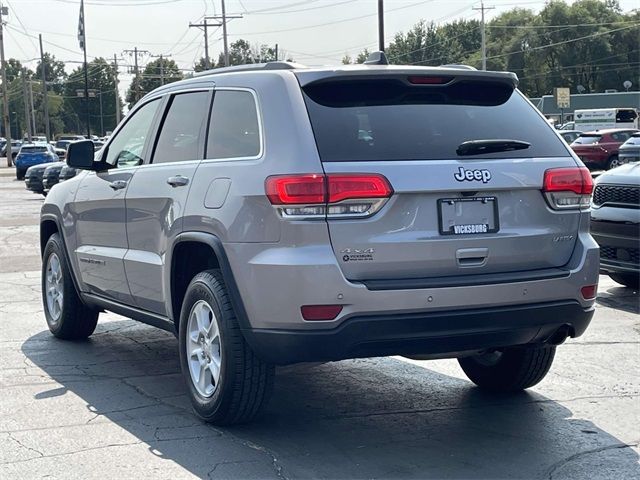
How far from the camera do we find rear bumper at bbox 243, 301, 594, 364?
15.4 ft

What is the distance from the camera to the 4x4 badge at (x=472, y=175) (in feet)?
16.1

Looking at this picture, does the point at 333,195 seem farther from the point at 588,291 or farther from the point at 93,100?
the point at 93,100

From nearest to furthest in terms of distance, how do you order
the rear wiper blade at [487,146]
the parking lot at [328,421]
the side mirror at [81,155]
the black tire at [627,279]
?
the parking lot at [328,421]
the rear wiper blade at [487,146]
the side mirror at [81,155]
the black tire at [627,279]

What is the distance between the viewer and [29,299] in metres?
9.97

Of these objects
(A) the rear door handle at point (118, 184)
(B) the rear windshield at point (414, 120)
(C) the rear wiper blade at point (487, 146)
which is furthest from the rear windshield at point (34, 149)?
(C) the rear wiper blade at point (487, 146)

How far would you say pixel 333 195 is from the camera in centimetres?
467

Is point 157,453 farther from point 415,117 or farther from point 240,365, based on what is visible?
point 415,117

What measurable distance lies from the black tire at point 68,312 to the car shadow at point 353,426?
2.00 ft

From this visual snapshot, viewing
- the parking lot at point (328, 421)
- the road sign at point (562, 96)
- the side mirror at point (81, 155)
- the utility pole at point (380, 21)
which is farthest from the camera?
the road sign at point (562, 96)

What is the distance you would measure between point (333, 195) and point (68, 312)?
372cm

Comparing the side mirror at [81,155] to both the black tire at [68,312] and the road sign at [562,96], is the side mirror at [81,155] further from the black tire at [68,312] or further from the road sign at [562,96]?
the road sign at [562,96]

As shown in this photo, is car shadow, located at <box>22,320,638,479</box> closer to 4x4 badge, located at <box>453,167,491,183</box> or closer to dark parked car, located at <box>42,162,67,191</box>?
4x4 badge, located at <box>453,167,491,183</box>

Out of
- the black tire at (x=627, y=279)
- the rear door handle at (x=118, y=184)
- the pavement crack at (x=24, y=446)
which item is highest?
the rear door handle at (x=118, y=184)

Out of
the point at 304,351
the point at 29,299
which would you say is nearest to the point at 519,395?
the point at 304,351
